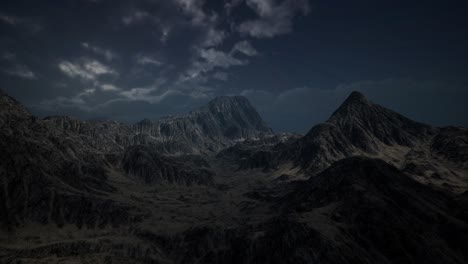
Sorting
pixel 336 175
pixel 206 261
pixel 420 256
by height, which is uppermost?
pixel 336 175

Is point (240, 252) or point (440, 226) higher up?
point (440, 226)

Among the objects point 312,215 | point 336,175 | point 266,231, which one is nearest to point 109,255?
point 266,231

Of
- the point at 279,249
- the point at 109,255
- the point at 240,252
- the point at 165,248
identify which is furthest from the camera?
the point at 165,248

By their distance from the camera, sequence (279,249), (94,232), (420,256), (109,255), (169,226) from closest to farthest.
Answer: (420,256)
(279,249)
(109,255)
(94,232)
(169,226)

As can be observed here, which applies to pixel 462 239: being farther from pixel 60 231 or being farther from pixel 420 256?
pixel 60 231

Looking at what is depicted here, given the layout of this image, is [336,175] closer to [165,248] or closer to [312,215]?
[312,215]

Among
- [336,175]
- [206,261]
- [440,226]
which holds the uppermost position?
[336,175]

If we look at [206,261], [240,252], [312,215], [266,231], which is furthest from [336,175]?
[206,261]

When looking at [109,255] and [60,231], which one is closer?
[109,255]

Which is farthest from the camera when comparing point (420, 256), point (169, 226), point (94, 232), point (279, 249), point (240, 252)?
point (169, 226)
